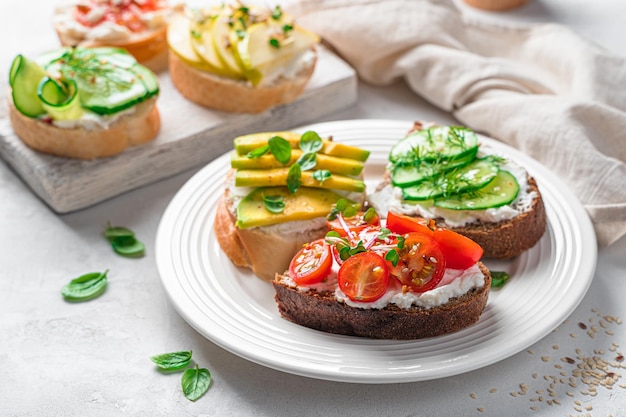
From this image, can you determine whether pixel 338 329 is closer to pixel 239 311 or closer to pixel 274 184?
pixel 239 311

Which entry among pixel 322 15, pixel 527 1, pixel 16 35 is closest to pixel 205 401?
pixel 322 15

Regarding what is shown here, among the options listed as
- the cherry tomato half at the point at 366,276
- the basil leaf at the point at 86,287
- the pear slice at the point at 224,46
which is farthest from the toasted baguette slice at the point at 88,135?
the cherry tomato half at the point at 366,276

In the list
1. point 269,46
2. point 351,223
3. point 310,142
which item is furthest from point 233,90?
point 351,223

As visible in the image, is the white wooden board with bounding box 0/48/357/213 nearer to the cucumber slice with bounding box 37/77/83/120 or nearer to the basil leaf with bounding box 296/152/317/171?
the cucumber slice with bounding box 37/77/83/120

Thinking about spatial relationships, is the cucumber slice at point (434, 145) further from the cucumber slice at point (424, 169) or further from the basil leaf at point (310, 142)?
the basil leaf at point (310, 142)

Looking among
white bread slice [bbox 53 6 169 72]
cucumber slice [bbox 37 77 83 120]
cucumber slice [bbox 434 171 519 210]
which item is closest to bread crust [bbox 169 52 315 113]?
white bread slice [bbox 53 6 169 72]

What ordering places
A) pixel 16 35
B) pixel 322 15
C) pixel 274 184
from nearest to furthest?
1. pixel 274 184
2. pixel 322 15
3. pixel 16 35

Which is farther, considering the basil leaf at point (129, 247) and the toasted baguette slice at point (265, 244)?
the basil leaf at point (129, 247)
